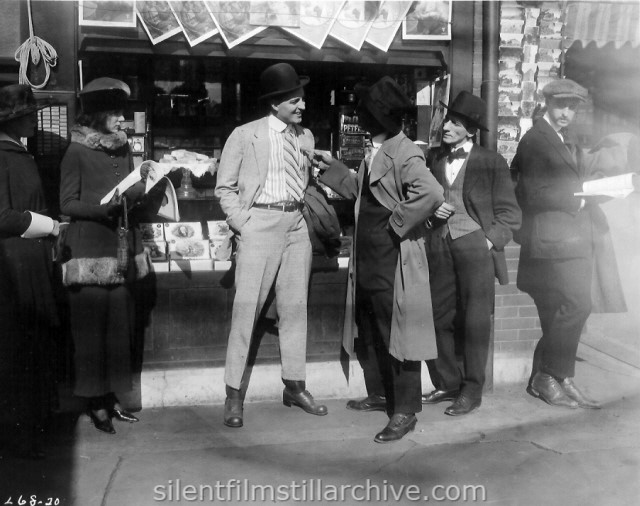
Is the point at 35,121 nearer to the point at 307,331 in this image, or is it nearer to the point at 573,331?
the point at 307,331

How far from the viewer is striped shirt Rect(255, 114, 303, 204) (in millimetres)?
4750

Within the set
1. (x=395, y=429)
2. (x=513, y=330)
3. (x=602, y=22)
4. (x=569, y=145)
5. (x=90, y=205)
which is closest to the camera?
(x=90, y=205)

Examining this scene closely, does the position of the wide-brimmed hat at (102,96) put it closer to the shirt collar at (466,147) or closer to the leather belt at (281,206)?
the leather belt at (281,206)

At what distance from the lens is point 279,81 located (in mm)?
4684

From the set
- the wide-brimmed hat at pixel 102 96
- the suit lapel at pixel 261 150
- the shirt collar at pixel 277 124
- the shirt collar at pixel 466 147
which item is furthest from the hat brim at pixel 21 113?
the shirt collar at pixel 466 147

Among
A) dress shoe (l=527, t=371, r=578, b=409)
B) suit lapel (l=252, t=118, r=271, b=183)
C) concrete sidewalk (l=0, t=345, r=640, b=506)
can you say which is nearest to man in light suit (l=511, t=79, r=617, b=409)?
dress shoe (l=527, t=371, r=578, b=409)

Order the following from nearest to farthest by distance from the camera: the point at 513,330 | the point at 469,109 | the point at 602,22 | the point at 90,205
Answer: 1. the point at 90,205
2. the point at 469,109
3. the point at 513,330
4. the point at 602,22

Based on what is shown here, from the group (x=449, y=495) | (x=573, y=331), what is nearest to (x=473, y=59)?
(x=573, y=331)

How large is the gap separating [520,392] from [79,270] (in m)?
3.18

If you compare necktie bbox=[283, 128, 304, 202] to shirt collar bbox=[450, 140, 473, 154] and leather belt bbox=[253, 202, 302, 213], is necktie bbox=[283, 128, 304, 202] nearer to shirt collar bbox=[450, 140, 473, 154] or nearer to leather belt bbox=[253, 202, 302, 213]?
leather belt bbox=[253, 202, 302, 213]

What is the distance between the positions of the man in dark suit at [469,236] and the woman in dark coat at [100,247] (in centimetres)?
196

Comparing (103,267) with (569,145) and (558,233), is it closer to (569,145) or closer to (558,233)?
(558,233)

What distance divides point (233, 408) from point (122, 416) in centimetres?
72

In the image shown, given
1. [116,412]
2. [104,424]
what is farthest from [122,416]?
[104,424]
